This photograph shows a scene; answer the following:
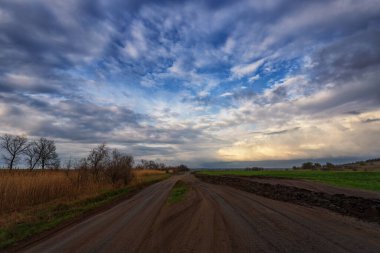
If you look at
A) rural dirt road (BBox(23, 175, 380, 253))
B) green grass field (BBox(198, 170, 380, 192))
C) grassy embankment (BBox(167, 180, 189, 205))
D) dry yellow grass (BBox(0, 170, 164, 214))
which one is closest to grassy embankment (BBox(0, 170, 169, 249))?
dry yellow grass (BBox(0, 170, 164, 214))

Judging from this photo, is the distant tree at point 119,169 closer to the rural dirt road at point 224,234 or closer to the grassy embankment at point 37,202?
the grassy embankment at point 37,202

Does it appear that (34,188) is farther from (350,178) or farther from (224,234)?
(350,178)

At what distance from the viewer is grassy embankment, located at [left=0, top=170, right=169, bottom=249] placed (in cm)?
1211

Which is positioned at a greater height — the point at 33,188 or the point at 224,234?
the point at 33,188

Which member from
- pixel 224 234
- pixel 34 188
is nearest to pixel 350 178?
pixel 34 188

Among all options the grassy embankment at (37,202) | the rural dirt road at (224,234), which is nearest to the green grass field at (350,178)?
the rural dirt road at (224,234)

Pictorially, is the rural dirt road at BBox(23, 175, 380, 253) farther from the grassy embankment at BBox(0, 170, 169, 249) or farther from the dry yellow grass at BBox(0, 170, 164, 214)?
the dry yellow grass at BBox(0, 170, 164, 214)

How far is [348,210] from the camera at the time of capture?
12680 millimetres

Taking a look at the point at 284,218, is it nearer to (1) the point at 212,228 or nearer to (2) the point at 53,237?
(1) the point at 212,228

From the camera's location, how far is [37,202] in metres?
20.3

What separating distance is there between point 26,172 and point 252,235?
20.3 metres

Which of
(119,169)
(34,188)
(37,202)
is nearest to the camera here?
(37,202)

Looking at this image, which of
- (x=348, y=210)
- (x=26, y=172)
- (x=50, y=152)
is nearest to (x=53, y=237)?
(x=348, y=210)

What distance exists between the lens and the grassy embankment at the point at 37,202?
12.1 metres
